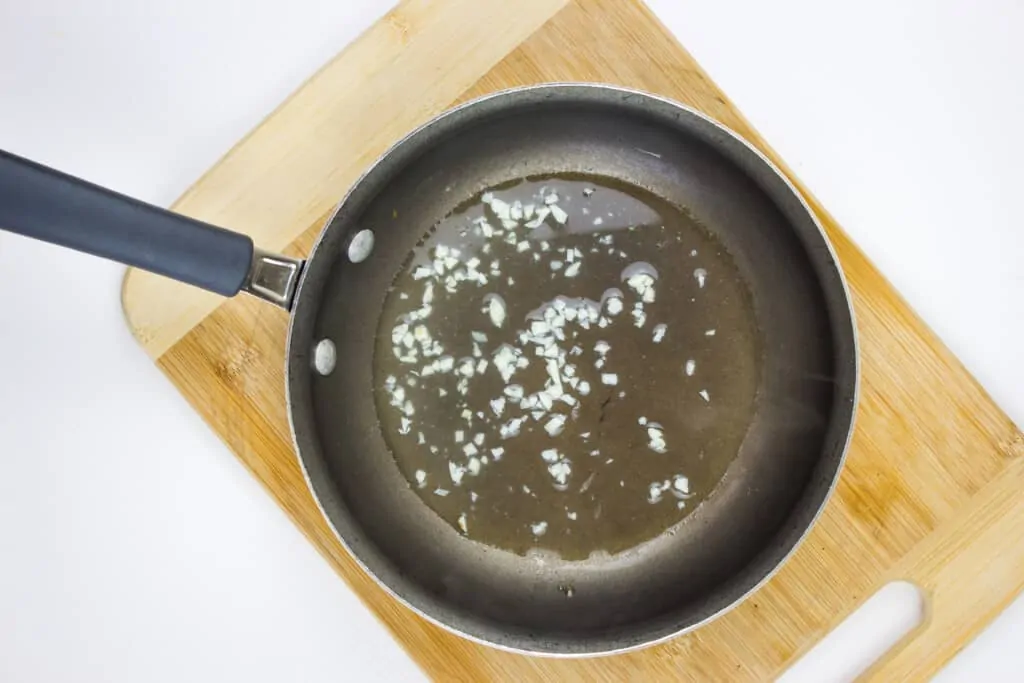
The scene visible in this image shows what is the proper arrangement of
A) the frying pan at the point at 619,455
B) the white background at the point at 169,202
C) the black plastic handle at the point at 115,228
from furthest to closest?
the white background at the point at 169,202 < the frying pan at the point at 619,455 < the black plastic handle at the point at 115,228

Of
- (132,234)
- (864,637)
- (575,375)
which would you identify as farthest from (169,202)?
(864,637)

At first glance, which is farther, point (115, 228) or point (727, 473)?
point (727, 473)

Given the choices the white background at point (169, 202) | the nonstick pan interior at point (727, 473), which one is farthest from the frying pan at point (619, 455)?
the white background at point (169, 202)

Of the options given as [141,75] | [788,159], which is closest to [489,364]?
[788,159]

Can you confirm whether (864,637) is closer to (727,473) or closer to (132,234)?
(727,473)

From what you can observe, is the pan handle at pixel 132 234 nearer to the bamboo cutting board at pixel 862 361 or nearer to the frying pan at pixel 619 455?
the frying pan at pixel 619 455

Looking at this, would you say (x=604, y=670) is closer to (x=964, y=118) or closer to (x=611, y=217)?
(x=611, y=217)
